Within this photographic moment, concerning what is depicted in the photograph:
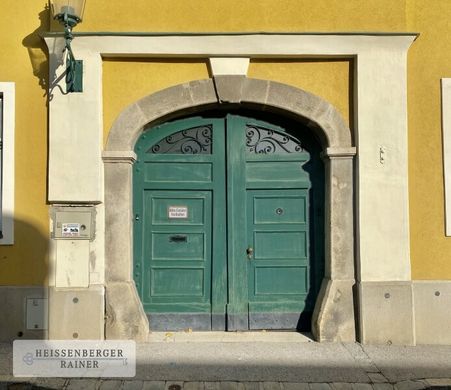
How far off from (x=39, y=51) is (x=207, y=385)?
13.2 ft

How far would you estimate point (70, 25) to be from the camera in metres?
5.54

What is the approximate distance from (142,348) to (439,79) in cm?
444

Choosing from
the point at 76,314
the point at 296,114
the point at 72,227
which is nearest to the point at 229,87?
the point at 296,114

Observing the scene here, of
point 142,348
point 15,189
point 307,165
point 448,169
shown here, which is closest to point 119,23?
point 15,189

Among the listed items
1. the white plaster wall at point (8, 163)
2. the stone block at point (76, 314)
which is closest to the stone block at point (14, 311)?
the stone block at point (76, 314)

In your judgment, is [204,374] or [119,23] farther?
[119,23]

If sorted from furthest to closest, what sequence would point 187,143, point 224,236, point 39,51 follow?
point 187,143
point 224,236
point 39,51

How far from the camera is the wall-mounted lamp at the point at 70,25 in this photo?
547cm

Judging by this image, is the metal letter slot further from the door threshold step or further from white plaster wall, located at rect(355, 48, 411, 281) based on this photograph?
white plaster wall, located at rect(355, 48, 411, 281)

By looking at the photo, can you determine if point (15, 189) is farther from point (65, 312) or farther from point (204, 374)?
point (204, 374)

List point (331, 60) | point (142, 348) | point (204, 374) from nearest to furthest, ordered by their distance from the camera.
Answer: point (204, 374) < point (142, 348) < point (331, 60)

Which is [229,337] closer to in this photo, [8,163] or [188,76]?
[188,76]

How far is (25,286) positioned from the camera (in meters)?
5.82

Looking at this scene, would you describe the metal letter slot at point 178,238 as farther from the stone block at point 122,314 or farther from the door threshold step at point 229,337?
the door threshold step at point 229,337
